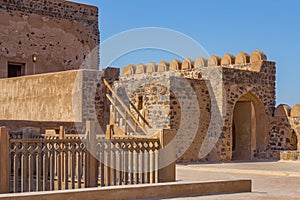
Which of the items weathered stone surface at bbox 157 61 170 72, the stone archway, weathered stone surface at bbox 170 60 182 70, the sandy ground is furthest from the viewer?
weathered stone surface at bbox 157 61 170 72

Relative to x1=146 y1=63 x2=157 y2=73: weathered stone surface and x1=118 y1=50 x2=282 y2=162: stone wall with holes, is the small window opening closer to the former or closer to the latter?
x1=118 y1=50 x2=282 y2=162: stone wall with holes

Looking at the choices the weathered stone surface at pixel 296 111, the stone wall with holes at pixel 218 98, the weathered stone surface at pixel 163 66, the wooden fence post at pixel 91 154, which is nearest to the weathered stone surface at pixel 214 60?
the stone wall with holes at pixel 218 98

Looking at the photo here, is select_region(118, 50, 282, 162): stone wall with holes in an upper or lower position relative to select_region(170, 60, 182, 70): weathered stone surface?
lower

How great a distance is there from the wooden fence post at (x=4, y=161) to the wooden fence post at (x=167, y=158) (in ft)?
8.06

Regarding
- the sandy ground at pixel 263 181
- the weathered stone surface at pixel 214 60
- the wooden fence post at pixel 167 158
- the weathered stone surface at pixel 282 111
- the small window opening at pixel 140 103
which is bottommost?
the sandy ground at pixel 263 181

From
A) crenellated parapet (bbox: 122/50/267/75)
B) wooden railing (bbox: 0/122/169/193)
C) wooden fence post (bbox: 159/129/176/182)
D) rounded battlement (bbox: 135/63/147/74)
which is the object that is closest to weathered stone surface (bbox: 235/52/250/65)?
crenellated parapet (bbox: 122/50/267/75)

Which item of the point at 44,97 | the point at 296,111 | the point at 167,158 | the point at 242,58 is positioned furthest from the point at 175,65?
the point at 167,158

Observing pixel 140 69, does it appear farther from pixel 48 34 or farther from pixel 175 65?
pixel 48 34

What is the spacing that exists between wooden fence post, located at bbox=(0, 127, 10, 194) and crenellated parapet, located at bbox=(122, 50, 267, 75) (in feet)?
40.4

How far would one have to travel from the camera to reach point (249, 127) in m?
18.6

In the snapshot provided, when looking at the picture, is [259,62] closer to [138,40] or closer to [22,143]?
[138,40]

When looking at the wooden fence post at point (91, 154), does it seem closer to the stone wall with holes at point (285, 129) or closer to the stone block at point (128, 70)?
the stone wall with holes at point (285, 129)

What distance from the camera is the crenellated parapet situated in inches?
739

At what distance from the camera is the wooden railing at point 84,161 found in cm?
730
